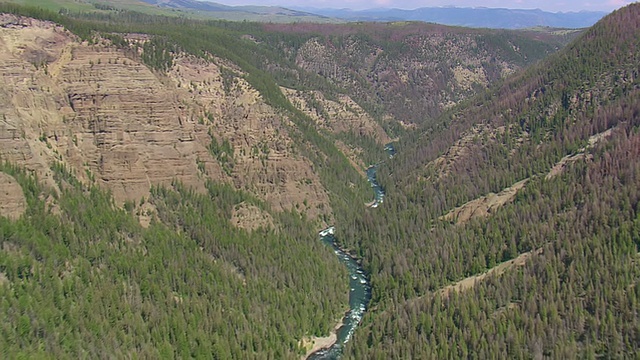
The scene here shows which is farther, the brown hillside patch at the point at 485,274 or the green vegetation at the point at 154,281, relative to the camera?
the brown hillside patch at the point at 485,274

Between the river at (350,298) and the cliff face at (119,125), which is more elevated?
the cliff face at (119,125)

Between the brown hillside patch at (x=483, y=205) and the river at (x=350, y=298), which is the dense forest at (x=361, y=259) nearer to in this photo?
the brown hillside patch at (x=483, y=205)

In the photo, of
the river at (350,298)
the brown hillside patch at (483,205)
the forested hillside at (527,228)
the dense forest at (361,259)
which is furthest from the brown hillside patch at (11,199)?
the brown hillside patch at (483,205)

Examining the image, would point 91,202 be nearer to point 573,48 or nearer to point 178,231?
point 178,231

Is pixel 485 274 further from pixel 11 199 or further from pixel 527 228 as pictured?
pixel 11 199

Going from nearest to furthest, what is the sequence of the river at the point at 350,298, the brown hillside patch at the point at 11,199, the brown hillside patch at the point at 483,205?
the brown hillside patch at the point at 11,199, the river at the point at 350,298, the brown hillside patch at the point at 483,205

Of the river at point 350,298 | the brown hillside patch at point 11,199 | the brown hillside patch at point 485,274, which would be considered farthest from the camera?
the brown hillside patch at point 485,274

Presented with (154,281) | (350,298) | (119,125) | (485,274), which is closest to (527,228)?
(485,274)
